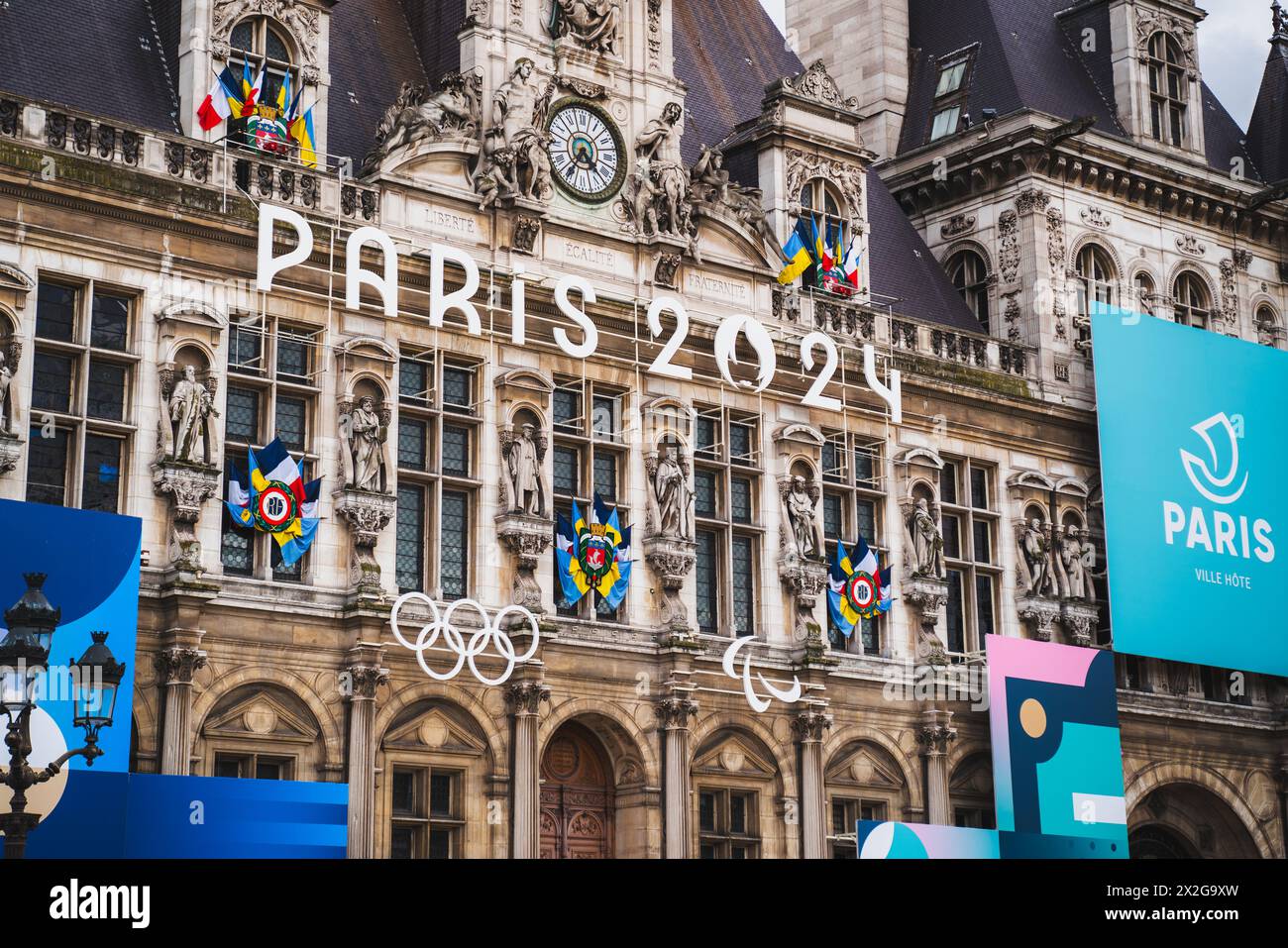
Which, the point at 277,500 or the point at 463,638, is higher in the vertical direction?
the point at 277,500

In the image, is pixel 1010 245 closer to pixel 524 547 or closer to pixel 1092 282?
pixel 1092 282

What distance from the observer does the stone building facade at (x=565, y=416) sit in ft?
83.3

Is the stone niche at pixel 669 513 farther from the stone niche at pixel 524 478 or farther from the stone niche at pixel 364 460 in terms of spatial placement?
the stone niche at pixel 364 460

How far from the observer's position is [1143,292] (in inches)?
1481

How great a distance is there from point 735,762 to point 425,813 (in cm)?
503

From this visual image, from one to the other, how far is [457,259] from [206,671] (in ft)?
21.0

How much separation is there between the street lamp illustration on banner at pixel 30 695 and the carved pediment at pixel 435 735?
424cm

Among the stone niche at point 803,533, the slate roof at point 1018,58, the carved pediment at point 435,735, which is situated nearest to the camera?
the carved pediment at point 435,735

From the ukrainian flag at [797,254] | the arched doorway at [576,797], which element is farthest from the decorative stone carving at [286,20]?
the arched doorway at [576,797]

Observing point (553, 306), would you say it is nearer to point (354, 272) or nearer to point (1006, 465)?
point (354, 272)

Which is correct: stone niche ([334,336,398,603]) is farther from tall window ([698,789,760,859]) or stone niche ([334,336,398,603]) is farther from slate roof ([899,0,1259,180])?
slate roof ([899,0,1259,180])

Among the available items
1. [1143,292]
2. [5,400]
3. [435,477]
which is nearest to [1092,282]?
[1143,292]

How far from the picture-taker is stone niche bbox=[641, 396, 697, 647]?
29.2m

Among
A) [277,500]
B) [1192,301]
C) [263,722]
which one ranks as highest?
[1192,301]
